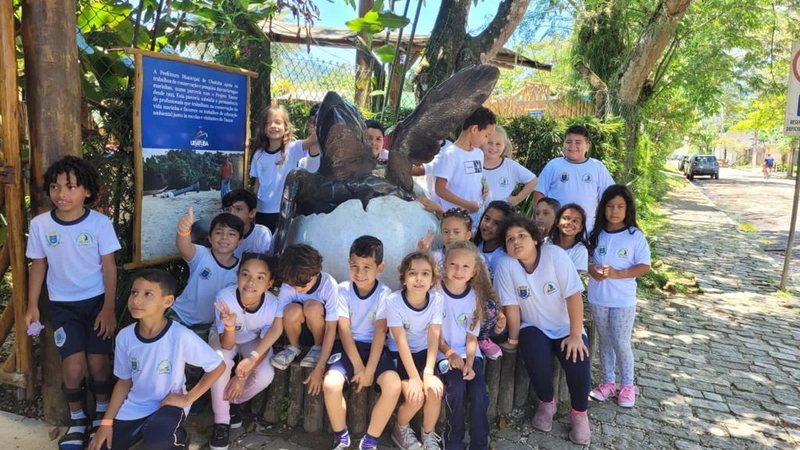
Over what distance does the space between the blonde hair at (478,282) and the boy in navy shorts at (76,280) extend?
175 cm

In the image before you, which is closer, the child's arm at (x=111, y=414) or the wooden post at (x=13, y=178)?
the child's arm at (x=111, y=414)

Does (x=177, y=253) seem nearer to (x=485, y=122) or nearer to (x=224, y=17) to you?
(x=224, y=17)

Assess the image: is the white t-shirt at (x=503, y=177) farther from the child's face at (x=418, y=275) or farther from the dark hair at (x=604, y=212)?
the child's face at (x=418, y=275)

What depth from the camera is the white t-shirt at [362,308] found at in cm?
287

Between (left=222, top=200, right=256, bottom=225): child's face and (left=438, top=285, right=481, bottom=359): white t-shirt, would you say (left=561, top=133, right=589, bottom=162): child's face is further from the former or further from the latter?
(left=222, top=200, right=256, bottom=225): child's face

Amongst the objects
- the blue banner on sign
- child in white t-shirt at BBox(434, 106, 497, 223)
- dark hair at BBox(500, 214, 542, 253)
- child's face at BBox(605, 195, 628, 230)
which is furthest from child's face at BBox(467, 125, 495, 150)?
the blue banner on sign

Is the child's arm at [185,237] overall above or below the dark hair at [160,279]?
above

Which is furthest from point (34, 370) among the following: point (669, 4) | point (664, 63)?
point (664, 63)

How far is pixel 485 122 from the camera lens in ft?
12.1

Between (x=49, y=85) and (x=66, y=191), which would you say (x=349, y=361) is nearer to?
(x=66, y=191)

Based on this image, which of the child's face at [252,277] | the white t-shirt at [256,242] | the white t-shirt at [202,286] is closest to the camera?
the child's face at [252,277]

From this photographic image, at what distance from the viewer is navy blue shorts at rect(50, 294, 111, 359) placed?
9.18ft

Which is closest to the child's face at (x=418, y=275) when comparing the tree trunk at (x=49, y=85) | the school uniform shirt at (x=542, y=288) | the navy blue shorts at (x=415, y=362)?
the navy blue shorts at (x=415, y=362)

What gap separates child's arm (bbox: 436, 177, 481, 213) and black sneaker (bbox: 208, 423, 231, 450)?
195cm
